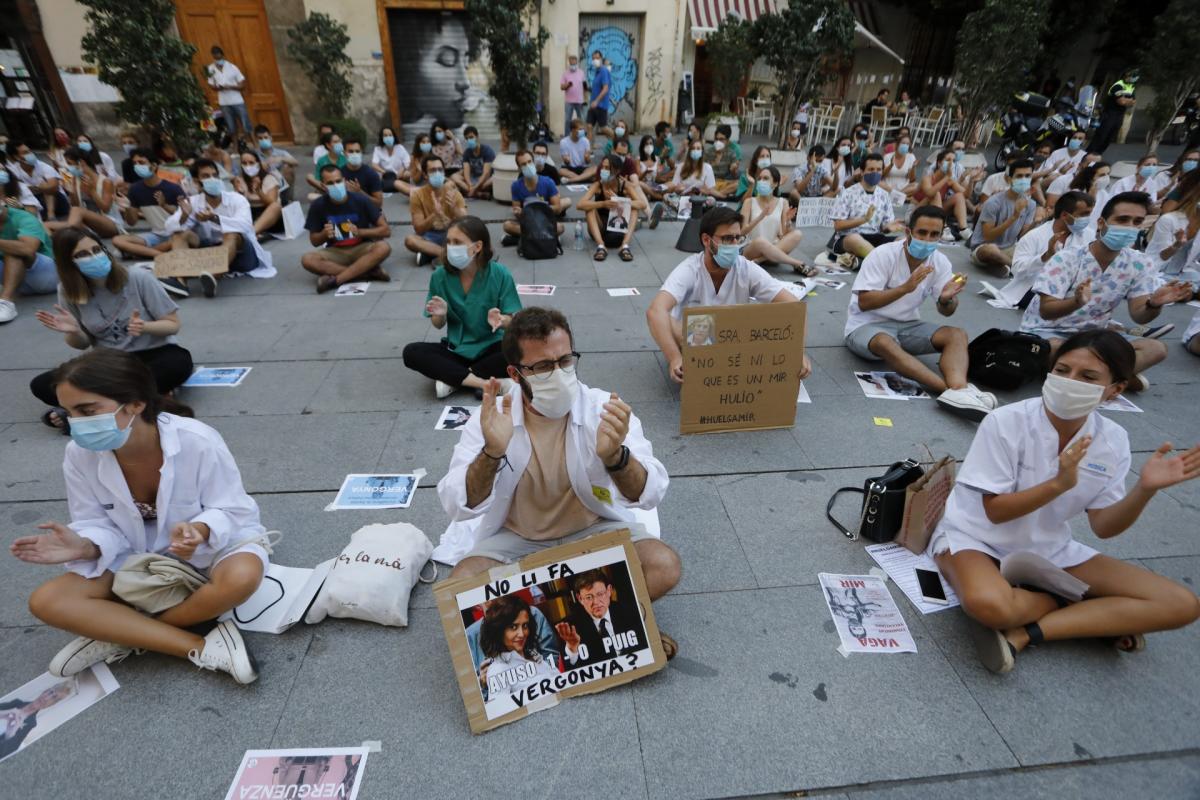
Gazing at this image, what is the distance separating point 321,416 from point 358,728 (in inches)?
94.8

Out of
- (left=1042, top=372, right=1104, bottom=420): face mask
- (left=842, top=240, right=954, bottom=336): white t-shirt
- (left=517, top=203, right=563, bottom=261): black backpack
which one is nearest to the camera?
(left=1042, top=372, right=1104, bottom=420): face mask

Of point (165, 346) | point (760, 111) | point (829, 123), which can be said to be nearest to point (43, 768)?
point (165, 346)

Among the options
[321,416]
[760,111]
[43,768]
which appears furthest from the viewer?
[760,111]

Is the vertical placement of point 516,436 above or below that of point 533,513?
above

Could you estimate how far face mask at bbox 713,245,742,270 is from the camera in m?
3.79

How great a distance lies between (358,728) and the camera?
6.56 ft

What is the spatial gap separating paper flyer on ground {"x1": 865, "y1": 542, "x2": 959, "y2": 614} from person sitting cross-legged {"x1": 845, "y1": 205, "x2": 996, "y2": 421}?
5.19 ft

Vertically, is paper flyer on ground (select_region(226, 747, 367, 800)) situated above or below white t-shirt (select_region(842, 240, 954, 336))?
below

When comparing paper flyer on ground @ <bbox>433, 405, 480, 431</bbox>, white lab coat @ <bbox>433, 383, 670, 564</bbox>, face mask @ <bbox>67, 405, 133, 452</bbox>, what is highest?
face mask @ <bbox>67, 405, 133, 452</bbox>

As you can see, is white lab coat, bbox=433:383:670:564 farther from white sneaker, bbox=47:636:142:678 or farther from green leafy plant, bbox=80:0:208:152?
green leafy plant, bbox=80:0:208:152

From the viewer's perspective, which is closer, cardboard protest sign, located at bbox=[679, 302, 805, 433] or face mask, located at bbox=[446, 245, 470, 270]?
cardboard protest sign, located at bbox=[679, 302, 805, 433]

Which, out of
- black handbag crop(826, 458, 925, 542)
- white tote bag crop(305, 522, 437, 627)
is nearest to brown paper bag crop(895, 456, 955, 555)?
black handbag crop(826, 458, 925, 542)

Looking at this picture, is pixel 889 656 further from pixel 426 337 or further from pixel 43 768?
pixel 426 337

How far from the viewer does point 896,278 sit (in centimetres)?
428
